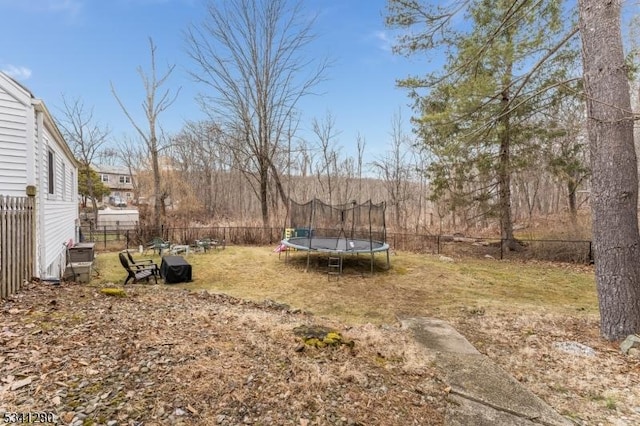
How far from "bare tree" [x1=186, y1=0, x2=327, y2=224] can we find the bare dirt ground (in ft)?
41.1

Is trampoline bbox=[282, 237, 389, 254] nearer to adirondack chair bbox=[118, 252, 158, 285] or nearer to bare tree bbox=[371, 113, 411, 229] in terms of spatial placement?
adirondack chair bbox=[118, 252, 158, 285]

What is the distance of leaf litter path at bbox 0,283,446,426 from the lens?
7.31 ft

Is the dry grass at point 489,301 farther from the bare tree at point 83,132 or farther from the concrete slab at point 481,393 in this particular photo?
the bare tree at point 83,132

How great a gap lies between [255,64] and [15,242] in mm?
14860

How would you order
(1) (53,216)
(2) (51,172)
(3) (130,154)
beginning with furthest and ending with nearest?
1. (3) (130,154)
2. (2) (51,172)
3. (1) (53,216)

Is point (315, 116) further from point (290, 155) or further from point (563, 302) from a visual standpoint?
point (563, 302)

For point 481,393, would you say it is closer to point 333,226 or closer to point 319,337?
point 319,337

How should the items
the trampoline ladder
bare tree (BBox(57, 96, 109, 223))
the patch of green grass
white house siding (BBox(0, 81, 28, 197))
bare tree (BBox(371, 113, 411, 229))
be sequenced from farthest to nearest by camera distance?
bare tree (BBox(371, 113, 411, 229)) → bare tree (BBox(57, 96, 109, 223)) → the trampoline ladder → the patch of green grass → white house siding (BBox(0, 81, 28, 197))

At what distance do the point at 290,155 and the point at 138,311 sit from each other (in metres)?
20.8

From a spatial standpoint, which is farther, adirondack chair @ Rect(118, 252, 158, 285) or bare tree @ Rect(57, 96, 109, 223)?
bare tree @ Rect(57, 96, 109, 223)

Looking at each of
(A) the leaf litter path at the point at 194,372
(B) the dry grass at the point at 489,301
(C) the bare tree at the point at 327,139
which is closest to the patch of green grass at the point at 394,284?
(B) the dry grass at the point at 489,301

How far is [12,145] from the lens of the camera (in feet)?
18.4

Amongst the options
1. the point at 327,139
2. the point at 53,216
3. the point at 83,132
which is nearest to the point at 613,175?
the point at 53,216

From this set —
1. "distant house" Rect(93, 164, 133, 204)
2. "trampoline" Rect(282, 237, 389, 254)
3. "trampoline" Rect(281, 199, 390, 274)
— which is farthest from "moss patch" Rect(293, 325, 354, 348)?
"distant house" Rect(93, 164, 133, 204)
